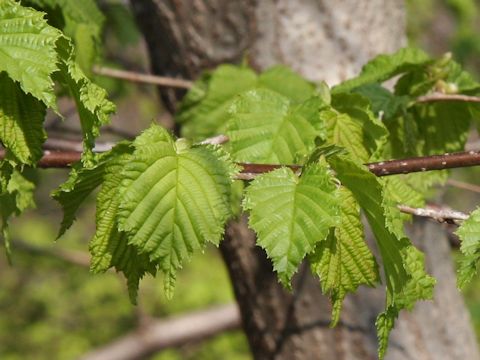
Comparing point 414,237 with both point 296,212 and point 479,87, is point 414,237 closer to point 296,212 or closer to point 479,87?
point 479,87

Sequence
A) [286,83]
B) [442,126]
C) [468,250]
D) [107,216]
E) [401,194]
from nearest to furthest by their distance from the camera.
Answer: [468,250] < [107,216] < [401,194] < [442,126] < [286,83]

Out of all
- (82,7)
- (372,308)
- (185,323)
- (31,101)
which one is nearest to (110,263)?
(31,101)

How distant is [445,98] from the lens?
1508 millimetres

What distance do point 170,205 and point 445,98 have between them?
2.21 feet

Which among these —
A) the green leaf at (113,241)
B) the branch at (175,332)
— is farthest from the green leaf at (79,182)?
the branch at (175,332)

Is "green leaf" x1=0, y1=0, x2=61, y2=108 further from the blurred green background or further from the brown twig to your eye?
the blurred green background

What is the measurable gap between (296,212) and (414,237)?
3.17 feet

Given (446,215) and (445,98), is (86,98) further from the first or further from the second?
(445,98)

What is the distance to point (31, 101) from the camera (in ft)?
3.91

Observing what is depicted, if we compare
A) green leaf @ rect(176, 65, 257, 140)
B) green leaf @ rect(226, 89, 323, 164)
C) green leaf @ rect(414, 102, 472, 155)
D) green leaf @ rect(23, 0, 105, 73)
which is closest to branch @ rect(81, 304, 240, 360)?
green leaf @ rect(176, 65, 257, 140)

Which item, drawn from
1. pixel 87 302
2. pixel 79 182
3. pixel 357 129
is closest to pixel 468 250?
pixel 357 129

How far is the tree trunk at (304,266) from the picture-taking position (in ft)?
6.53

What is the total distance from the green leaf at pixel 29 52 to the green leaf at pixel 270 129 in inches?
16.4

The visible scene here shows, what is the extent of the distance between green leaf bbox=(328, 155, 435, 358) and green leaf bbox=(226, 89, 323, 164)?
0.62 ft
